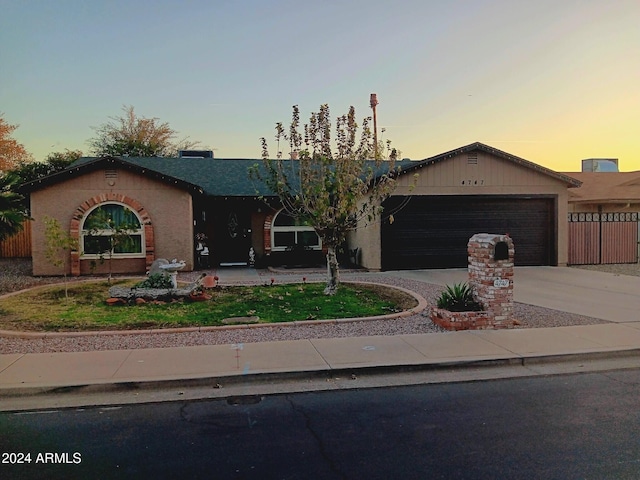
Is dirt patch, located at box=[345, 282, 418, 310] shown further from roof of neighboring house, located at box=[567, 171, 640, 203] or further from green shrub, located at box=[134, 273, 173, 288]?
roof of neighboring house, located at box=[567, 171, 640, 203]

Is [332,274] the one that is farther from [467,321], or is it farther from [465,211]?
[465,211]

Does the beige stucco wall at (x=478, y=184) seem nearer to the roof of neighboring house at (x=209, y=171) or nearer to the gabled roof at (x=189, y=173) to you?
the roof of neighboring house at (x=209, y=171)

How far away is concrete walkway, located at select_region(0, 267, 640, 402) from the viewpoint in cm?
643

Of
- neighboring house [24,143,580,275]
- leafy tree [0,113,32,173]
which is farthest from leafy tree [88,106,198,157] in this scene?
neighboring house [24,143,580,275]

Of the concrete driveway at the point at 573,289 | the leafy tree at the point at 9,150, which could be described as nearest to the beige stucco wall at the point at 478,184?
the concrete driveway at the point at 573,289

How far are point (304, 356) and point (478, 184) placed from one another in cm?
1292

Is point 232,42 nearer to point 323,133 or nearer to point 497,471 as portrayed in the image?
point 323,133

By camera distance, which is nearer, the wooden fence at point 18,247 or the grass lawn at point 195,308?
the grass lawn at point 195,308

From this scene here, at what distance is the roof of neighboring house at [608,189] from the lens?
2522 centimetres

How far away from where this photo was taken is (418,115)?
19453mm

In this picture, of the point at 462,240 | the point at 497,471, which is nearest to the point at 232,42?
the point at 462,240

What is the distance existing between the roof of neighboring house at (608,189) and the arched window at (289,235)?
14.1 meters

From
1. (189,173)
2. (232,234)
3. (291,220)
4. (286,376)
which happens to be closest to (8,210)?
(232,234)

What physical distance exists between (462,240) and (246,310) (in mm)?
10396
